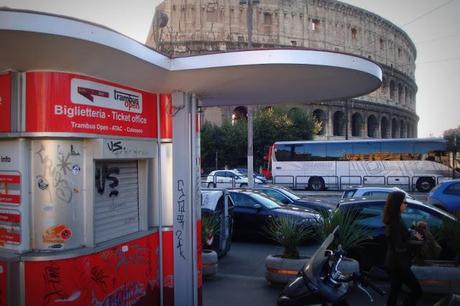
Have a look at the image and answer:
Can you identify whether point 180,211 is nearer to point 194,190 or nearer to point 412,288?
point 194,190

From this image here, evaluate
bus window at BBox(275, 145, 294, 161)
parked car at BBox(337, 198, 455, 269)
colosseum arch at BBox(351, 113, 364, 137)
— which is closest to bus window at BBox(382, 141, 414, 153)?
bus window at BBox(275, 145, 294, 161)

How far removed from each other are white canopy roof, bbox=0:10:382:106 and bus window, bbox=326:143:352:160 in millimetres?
24717

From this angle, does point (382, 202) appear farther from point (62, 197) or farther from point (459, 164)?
point (459, 164)

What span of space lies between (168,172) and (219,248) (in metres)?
4.30

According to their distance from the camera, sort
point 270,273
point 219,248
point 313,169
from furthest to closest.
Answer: point 313,169
point 219,248
point 270,273

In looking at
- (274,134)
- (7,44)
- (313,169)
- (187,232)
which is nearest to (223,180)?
(313,169)

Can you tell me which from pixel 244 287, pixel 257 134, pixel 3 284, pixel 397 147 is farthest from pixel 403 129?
pixel 3 284

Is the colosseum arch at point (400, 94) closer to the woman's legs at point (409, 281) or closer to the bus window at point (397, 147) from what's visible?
the bus window at point (397, 147)

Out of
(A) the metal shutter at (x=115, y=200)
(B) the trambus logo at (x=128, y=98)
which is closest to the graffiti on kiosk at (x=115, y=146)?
(A) the metal shutter at (x=115, y=200)

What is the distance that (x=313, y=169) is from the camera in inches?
1217

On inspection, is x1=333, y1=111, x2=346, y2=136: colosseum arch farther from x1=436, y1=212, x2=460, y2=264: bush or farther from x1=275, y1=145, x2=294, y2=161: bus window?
x1=436, y1=212, x2=460, y2=264: bush

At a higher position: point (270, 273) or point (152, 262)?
point (152, 262)

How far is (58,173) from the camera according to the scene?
4.09 metres

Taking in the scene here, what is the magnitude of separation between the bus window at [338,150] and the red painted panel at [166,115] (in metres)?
26.1
